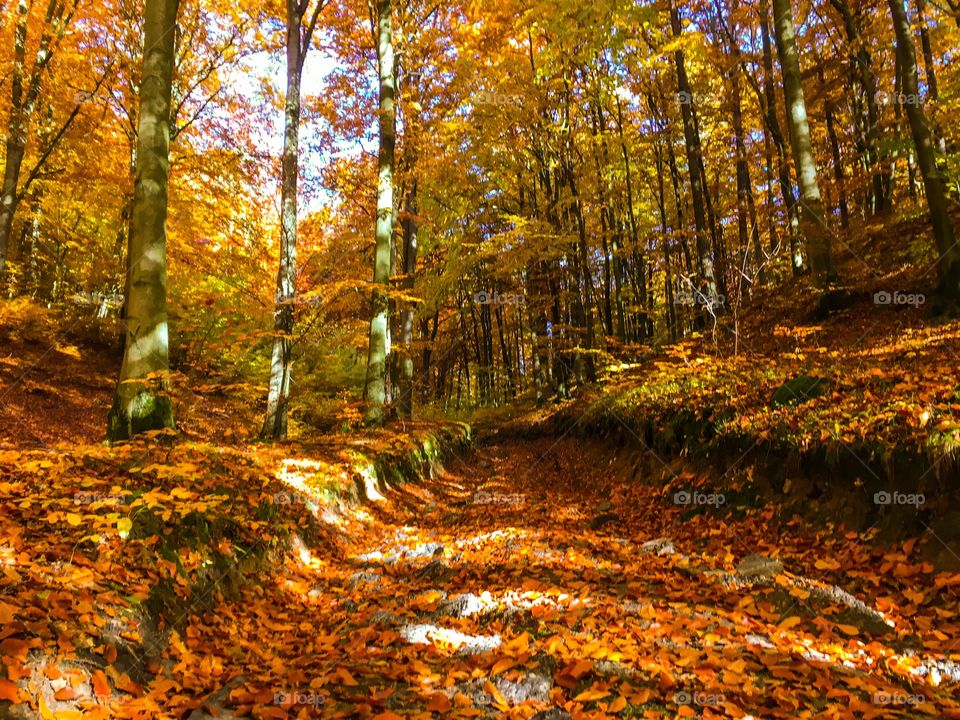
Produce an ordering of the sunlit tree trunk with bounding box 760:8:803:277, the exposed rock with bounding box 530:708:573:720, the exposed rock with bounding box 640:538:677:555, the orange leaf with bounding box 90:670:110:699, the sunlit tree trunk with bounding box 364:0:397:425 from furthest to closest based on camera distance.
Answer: the sunlit tree trunk with bounding box 760:8:803:277 < the sunlit tree trunk with bounding box 364:0:397:425 < the exposed rock with bounding box 640:538:677:555 < the exposed rock with bounding box 530:708:573:720 < the orange leaf with bounding box 90:670:110:699

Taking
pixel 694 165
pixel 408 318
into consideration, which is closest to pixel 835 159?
pixel 694 165

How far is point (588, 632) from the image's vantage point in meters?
3.54

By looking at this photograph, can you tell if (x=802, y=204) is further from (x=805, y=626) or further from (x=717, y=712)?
(x=717, y=712)

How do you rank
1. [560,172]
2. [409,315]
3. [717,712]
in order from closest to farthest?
[717,712] → [409,315] → [560,172]

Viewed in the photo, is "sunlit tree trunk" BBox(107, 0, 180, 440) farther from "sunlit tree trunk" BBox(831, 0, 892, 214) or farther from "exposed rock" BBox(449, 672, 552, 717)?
"sunlit tree trunk" BBox(831, 0, 892, 214)

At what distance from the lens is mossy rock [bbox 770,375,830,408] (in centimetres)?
595

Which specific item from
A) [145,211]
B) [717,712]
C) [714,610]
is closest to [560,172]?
[145,211]

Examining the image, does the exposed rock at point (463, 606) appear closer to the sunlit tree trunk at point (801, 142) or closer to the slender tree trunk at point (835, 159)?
the sunlit tree trunk at point (801, 142)

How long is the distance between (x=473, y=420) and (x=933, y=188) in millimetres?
17422

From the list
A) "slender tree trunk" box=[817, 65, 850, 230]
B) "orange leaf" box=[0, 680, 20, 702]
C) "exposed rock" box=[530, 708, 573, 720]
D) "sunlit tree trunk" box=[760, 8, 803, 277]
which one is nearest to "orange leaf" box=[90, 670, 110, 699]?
"orange leaf" box=[0, 680, 20, 702]

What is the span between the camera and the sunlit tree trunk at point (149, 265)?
558cm

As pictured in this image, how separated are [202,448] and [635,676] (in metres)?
4.98

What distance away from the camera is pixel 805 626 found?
3668 mm

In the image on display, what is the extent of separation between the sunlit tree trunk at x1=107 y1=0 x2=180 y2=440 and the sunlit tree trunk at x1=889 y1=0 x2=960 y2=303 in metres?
9.60
